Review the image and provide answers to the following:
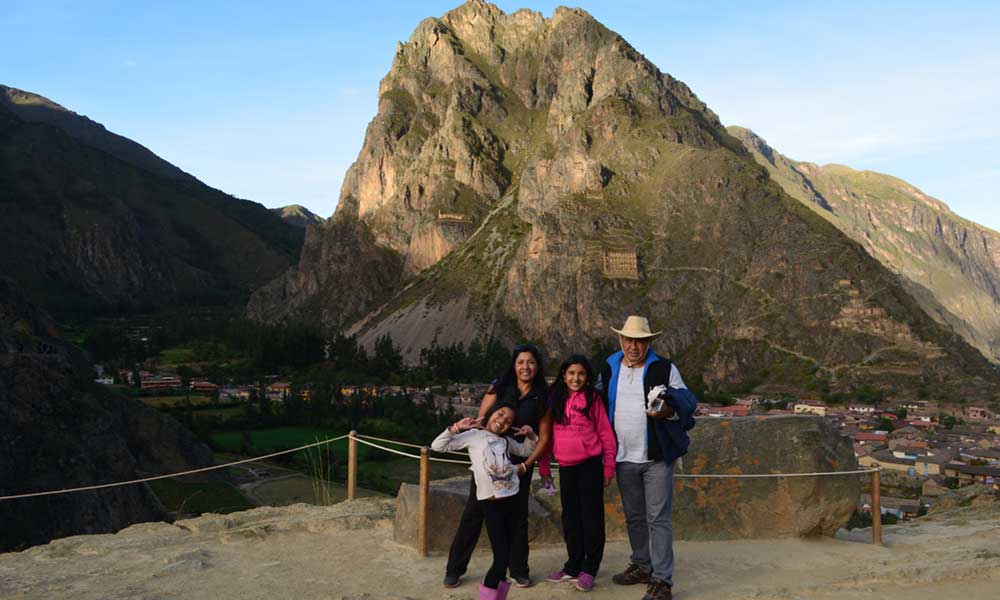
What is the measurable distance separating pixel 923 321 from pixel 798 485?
110022 mm

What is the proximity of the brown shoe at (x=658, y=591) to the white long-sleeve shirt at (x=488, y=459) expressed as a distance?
1.68 meters

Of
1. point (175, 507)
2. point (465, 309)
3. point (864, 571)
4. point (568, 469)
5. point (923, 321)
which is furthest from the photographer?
point (465, 309)

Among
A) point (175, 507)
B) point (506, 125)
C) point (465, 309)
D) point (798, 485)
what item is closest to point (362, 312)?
point (465, 309)

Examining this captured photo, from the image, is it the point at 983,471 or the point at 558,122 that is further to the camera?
the point at 558,122

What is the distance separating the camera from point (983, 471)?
163 feet

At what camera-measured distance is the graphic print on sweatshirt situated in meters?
8.08

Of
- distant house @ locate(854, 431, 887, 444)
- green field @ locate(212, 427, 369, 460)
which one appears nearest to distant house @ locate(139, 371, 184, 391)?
green field @ locate(212, 427, 369, 460)

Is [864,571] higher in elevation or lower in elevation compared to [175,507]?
higher

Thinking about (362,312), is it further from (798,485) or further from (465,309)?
(798,485)

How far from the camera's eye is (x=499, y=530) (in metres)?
8.10

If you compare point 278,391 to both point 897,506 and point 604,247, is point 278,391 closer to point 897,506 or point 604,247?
point 604,247

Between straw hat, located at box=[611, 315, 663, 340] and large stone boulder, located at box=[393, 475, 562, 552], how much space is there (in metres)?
3.40

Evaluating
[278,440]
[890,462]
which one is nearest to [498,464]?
[890,462]

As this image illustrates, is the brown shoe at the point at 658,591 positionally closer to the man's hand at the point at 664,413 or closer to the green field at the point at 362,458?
the man's hand at the point at 664,413
